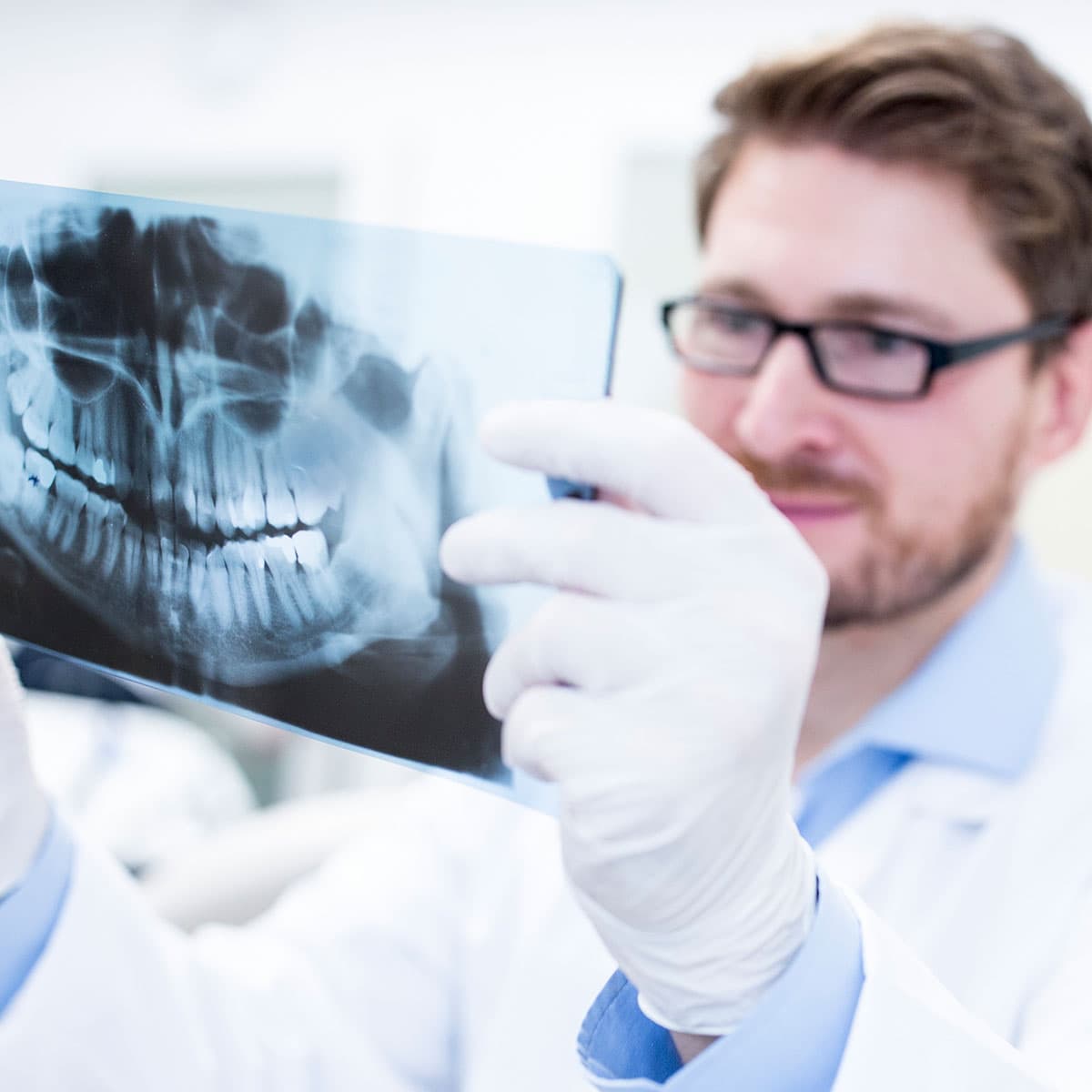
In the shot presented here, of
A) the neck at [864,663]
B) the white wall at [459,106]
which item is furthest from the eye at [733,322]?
the white wall at [459,106]

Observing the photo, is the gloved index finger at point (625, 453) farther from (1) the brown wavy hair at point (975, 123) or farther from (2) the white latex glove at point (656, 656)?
(1) the brown wavy hair at point (975, 123)

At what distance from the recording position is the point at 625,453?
0.52 metres

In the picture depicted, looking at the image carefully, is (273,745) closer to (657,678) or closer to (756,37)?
(756,37)

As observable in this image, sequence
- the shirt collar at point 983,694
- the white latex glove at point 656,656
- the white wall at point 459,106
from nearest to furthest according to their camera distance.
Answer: the white latex glove at point 656,656
the shirt collar at point 983,694
the white wall at point 459,106

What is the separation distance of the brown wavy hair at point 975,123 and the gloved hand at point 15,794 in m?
0.91

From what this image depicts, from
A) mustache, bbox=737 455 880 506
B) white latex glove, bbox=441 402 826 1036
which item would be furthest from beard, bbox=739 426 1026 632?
white latex glove, bbox=441 402 826 1036

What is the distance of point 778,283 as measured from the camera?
1.08 m

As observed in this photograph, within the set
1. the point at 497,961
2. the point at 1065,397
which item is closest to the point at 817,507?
the point at 1065,397

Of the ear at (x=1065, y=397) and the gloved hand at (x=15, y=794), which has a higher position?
the ear at (x=1065, y=397)

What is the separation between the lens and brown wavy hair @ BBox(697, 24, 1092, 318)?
1099mm

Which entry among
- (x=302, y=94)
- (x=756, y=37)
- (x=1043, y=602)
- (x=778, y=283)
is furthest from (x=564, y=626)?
(x=302, y=94)

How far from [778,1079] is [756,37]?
8.62ft

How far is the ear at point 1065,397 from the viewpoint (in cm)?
120

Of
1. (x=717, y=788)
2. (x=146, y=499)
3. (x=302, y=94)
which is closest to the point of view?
(x=717, y=788)
